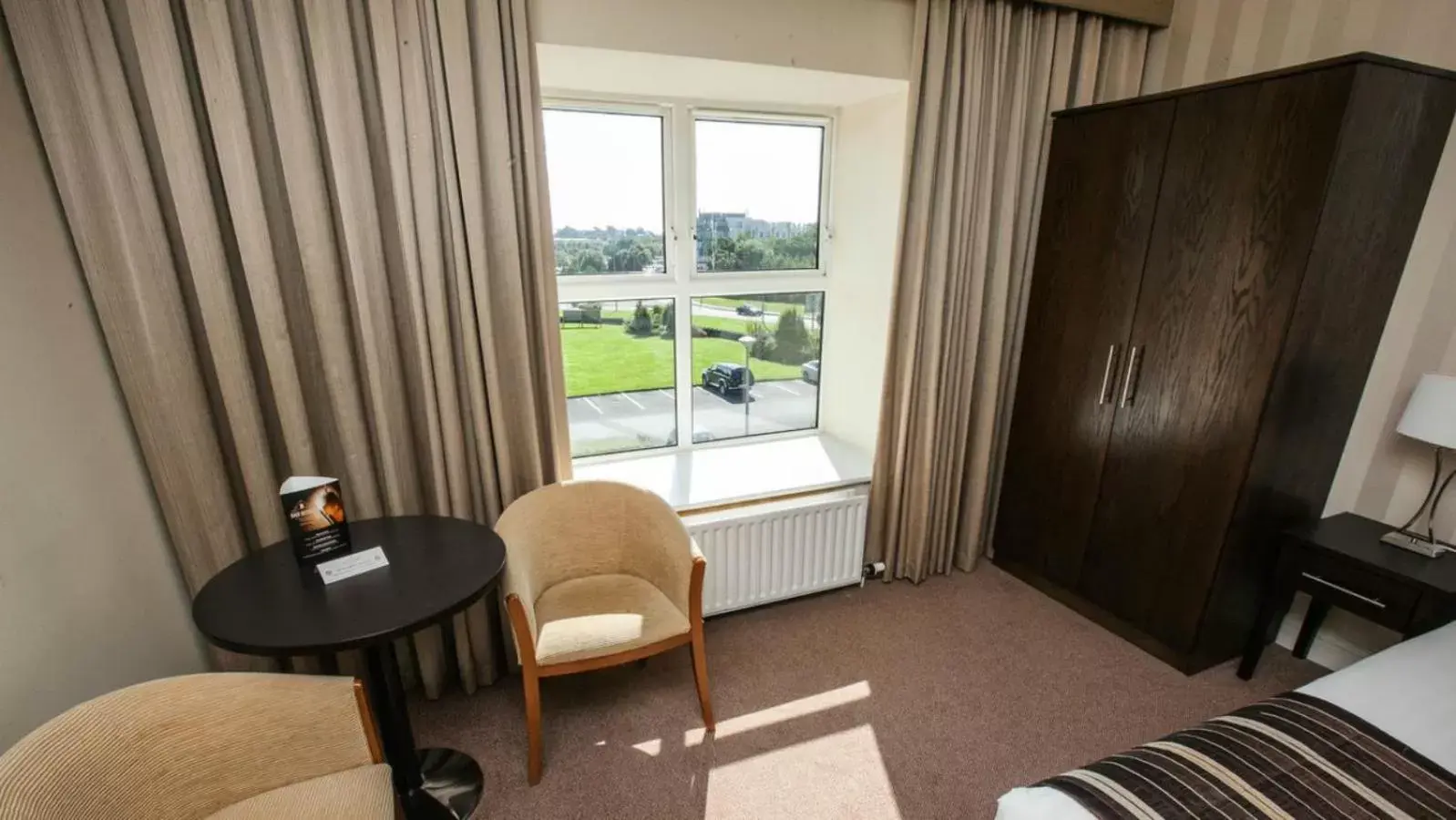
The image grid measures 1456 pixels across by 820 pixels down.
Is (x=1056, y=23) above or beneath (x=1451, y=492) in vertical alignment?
above

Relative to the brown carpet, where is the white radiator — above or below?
above

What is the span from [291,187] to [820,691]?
2251 mm

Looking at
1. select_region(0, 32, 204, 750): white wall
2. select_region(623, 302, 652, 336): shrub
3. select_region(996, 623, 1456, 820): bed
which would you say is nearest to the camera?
select_region(996, 623, 1456, 820): bed

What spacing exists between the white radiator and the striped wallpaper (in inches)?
69.3

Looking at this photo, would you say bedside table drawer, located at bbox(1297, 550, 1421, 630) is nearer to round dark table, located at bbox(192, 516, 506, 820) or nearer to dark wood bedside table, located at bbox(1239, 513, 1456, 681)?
A: dark wood bedside table, located at bbox(1239, 513, 1456, 681)

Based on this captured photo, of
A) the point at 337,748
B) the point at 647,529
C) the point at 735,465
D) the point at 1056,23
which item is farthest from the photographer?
the point at 735,465

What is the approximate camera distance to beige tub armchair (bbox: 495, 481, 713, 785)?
67.7 inches

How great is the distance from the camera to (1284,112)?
1738 millimetres

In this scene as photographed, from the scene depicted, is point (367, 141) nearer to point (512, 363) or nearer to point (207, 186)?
point (207, 186)

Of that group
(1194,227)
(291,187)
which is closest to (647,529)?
(291,187)

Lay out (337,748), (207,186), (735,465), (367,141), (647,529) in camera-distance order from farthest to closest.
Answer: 1. (735,465)
2. (647,529)
3. (367,141)
4. (207,186)
5. (337,748)

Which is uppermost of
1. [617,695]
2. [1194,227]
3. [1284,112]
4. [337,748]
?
[1284,112]

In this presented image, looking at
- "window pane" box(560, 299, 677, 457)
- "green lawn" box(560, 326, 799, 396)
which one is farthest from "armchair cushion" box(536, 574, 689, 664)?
"green lawn" box(560, 326, 799, 396)

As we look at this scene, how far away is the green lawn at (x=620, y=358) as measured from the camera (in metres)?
2.57
